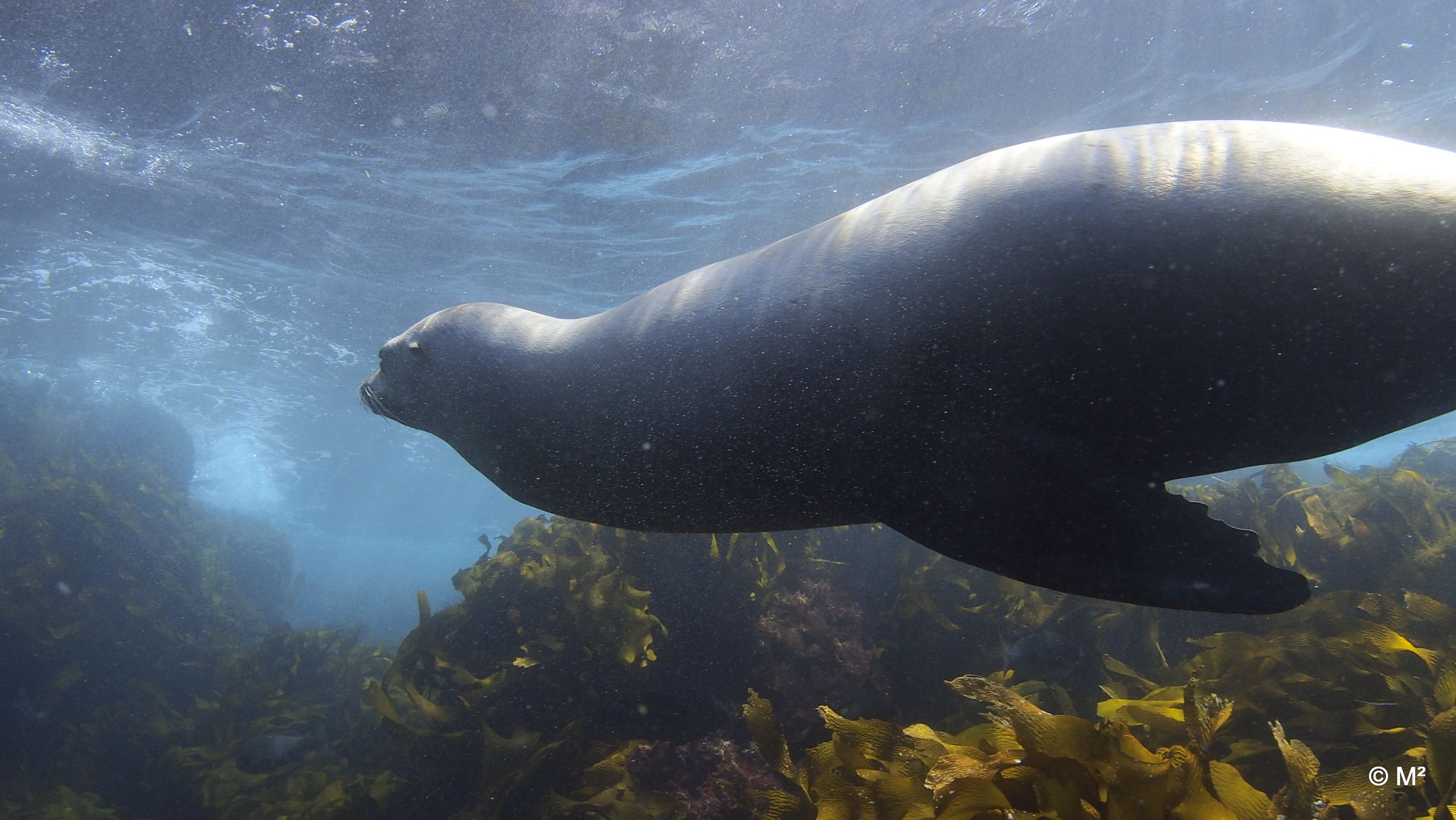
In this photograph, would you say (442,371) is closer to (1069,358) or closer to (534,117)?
(1069,358)

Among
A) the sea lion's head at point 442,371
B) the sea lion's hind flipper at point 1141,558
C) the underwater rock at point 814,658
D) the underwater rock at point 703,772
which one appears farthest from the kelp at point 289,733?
the sea lion's hind flipper at point 1141,558

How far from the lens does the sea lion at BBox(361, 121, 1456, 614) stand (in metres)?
1.62

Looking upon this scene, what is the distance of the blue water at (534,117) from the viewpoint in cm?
852

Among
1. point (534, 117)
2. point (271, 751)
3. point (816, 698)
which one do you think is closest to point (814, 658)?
point (816, 698)

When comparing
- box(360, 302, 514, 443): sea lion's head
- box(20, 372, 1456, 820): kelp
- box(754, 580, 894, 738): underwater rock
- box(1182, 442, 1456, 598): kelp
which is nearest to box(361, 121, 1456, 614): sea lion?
box(360, 302, 514, 443): sea lion's head

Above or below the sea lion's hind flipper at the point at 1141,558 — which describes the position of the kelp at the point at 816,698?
below

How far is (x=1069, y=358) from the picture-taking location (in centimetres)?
181

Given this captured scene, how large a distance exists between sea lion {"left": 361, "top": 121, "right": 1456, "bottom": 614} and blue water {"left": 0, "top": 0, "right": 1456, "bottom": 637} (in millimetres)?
7971

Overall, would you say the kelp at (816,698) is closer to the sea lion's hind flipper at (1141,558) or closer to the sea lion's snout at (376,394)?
the sea lion's hind flipper at (1141,558)

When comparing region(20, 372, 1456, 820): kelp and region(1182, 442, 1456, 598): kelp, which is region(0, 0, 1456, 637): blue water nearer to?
region(20, 372, 1456, 820): kelp

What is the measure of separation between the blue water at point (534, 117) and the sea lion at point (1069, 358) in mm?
7971

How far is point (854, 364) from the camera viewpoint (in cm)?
Result: 196

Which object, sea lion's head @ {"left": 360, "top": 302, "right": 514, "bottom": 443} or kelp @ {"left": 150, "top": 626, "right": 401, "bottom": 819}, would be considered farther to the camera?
kelp @ {"left": 150, "top": 626, "right": 401, "bottom": 819}

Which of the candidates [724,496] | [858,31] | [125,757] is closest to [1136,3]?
[858,31]
